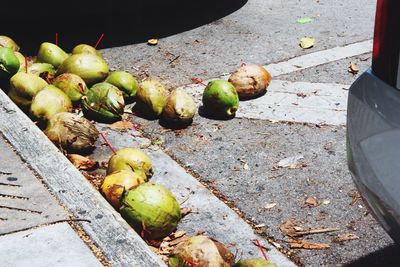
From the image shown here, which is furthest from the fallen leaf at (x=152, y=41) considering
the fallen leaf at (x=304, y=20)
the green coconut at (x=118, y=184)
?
the green coconut at (x=118, y=184)

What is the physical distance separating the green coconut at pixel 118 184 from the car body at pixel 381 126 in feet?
4.30

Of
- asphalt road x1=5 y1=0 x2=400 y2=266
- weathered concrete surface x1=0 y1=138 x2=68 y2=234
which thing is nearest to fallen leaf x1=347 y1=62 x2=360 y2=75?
asphalt road x1=5 y1=0 x2=400 y2=266

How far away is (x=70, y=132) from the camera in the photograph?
162 inches

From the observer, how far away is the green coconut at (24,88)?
4.61 meters

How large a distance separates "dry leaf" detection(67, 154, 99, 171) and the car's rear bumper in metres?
1.97

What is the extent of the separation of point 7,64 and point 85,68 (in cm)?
61

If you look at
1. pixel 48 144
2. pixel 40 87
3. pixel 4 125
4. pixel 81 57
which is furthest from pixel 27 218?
pixel 81 57

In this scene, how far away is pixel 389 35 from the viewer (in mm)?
2463

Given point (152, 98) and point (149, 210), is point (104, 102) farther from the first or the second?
point (149, 210)

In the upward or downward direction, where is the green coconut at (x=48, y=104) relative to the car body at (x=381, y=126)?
downward

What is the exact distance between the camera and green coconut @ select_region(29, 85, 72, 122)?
4.38 meters

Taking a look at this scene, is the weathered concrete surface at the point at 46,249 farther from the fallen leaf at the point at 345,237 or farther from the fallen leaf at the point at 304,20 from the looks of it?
the fallen leaf at the point at 304,20

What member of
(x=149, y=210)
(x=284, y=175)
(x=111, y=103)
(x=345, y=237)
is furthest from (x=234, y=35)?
(x=149, y=210)

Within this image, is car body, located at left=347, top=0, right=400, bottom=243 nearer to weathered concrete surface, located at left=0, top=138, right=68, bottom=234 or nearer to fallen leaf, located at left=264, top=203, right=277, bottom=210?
fallen leaf, located at left=264, top=203, right=277, bottom=210
